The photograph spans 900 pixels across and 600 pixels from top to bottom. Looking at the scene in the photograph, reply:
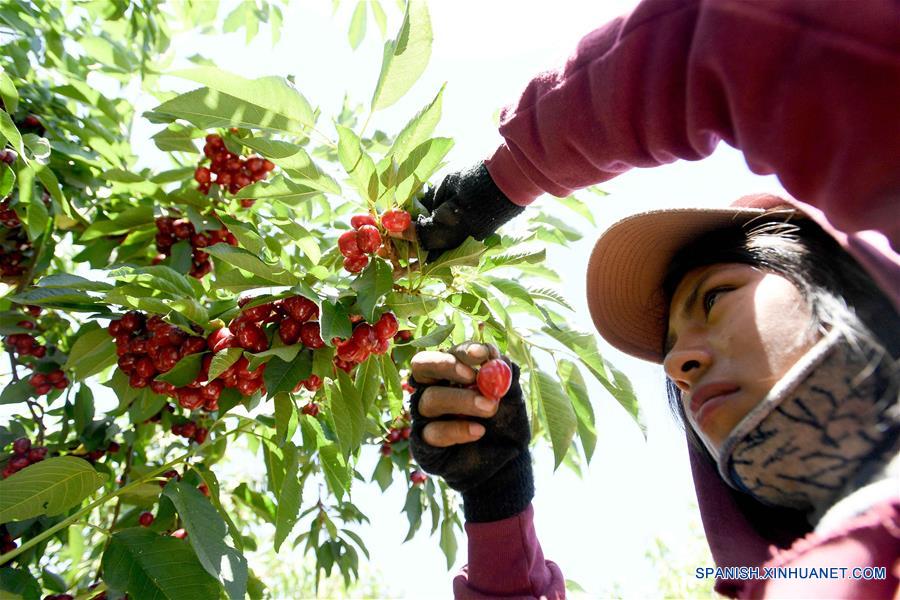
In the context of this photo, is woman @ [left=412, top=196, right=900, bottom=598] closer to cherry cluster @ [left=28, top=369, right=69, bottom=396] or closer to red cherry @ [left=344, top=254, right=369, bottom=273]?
red cherry @ [left=344, top=254, right=369, bottom=273]

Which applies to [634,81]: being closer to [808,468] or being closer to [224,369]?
[808,468]

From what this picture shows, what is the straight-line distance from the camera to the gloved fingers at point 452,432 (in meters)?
1.35

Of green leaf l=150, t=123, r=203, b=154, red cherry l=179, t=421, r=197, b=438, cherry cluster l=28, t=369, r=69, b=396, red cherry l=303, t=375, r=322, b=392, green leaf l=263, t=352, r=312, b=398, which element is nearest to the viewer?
green leaf l=263, t=352, r=312, b=398

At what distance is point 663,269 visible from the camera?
143 cm

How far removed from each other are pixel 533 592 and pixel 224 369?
81 centimetres

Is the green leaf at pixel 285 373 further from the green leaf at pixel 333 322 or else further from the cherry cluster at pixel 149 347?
the cherry cluster at pixel 149 347

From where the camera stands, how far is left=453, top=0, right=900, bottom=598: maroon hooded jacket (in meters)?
0.77

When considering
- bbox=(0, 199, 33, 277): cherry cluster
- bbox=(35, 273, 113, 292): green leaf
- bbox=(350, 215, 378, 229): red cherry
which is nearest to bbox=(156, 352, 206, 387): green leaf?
bbox=(35, 273, 113, 292): green leaf

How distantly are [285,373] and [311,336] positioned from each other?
4.1 inches

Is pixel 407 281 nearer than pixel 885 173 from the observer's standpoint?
No

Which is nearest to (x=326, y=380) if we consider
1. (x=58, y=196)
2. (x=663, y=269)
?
(x=663, y=269)

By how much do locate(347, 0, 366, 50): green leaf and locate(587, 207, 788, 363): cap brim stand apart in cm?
160

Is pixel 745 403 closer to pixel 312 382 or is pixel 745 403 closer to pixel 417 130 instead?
pixel 417 130

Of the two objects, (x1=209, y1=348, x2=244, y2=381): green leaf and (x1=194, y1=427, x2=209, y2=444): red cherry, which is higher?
(x1=209, y1=348, x2=244, y2=381): green leaf
